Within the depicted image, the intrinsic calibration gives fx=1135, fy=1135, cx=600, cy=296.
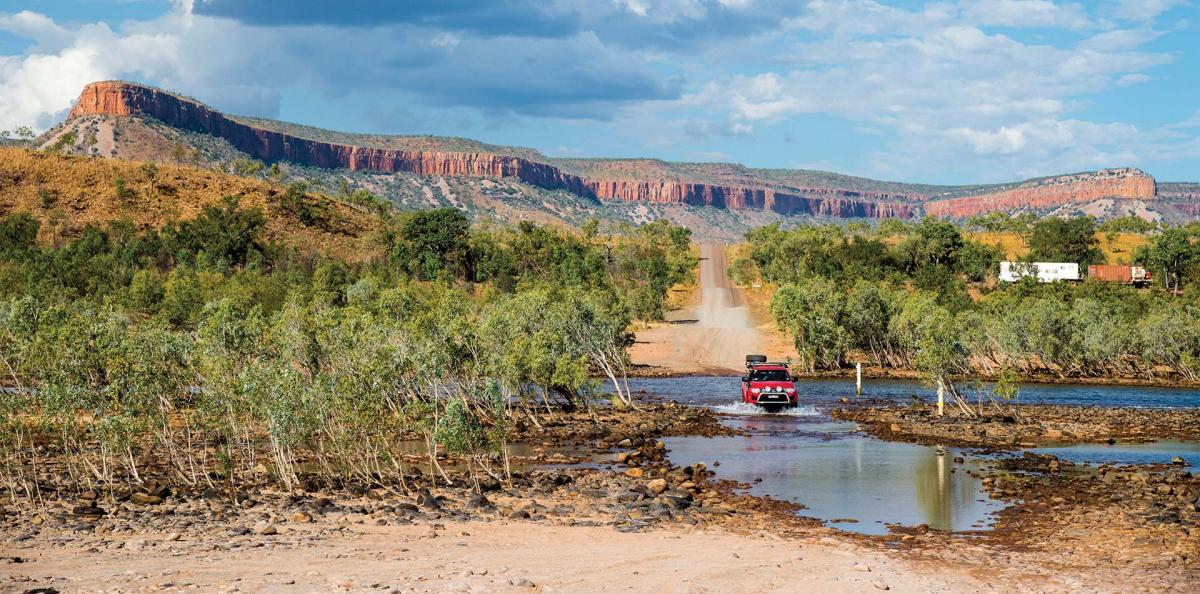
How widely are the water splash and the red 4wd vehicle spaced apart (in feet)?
1.08

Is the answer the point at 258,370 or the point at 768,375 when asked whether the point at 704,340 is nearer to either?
the point at 768,375

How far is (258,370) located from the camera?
34750 millimetres

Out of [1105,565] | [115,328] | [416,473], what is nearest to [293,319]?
[115,328]

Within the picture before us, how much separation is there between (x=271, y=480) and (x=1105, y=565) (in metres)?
23.3

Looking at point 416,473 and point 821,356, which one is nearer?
point 416,473

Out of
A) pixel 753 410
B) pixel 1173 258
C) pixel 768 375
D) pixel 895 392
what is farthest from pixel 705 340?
pixel 1173 258

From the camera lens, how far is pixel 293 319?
186ft

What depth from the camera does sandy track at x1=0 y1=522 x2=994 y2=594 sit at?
2164 centimetres

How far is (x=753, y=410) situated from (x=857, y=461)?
57.7ft

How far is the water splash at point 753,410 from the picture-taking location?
5806cm

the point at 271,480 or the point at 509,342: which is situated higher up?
the point at 509,342

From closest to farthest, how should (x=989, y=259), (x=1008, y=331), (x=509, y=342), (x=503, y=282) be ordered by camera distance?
1. (x=509, y=342)
2. (x=1008, y=331)
3. (x=503, y=282)
4. (x=989, y=259)

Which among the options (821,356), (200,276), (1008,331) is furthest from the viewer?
(200,276)

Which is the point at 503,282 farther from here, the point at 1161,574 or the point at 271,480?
the point at 1161,574
